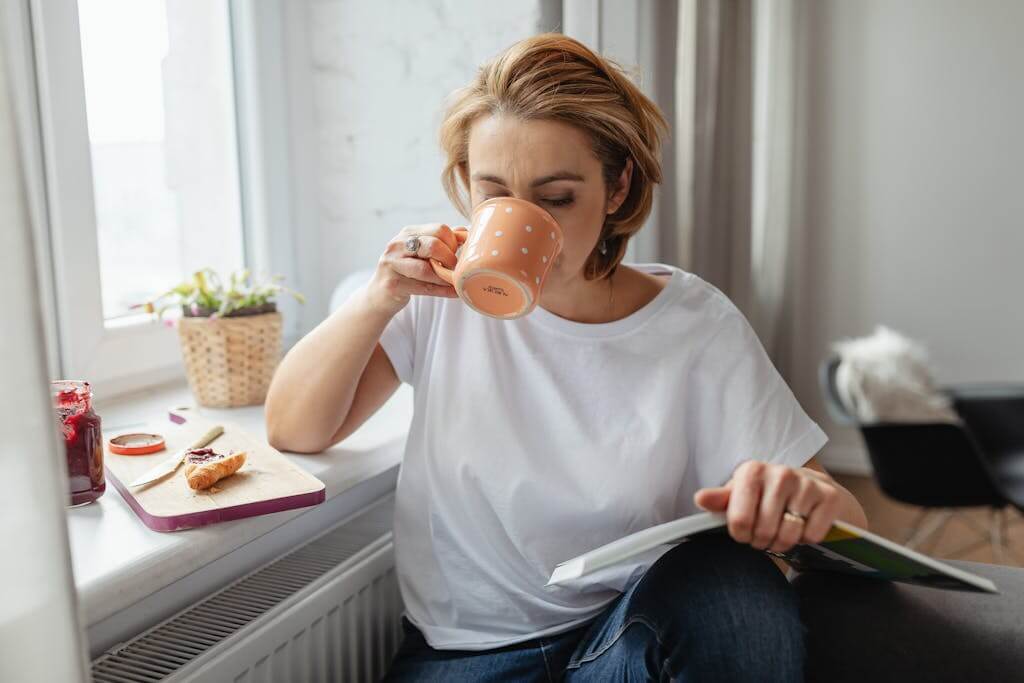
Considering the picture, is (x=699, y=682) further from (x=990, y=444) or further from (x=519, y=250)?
(x=990, y=444)

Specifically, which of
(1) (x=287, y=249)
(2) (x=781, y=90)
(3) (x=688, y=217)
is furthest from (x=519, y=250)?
(2) (x=781, y=90)

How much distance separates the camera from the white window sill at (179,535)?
2.68 ft

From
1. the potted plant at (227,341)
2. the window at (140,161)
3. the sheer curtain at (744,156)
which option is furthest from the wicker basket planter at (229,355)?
the sheer curtain at (744,156)

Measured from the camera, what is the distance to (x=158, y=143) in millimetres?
1569

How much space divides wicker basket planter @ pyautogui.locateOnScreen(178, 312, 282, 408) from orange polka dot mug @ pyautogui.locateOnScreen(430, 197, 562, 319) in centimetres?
59

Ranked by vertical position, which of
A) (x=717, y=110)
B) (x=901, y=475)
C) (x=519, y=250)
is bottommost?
(x=901, y=475)

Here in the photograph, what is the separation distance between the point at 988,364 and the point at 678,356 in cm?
275

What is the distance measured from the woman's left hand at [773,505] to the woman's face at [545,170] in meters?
0.35

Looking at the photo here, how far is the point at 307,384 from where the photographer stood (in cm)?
112

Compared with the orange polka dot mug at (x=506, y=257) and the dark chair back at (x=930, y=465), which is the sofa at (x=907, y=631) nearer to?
the orange polka dot mug at (x=506, y=257)

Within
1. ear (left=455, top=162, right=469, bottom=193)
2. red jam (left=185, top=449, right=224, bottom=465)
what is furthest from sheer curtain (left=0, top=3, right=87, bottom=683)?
ear (left=455, top=162, right=469, bottom=193)

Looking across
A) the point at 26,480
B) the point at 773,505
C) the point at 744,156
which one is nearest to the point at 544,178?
the point at 773,505

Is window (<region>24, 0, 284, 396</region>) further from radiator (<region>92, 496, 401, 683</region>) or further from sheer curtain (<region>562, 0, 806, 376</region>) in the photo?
sheer curtain (<region>562, 0, 806, 376</region>)

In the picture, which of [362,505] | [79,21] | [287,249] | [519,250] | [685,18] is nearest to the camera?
[519,250]
